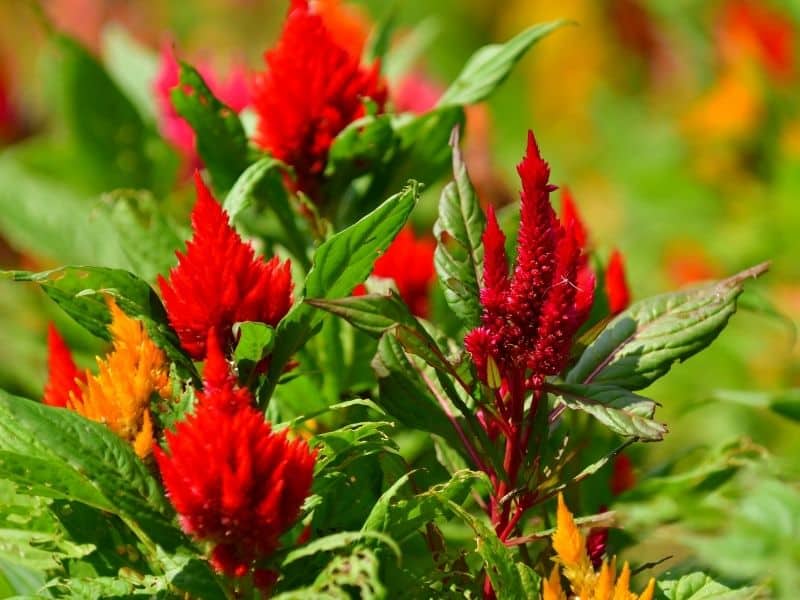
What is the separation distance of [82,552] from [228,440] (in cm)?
18

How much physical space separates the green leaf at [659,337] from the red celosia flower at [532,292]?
0.07 meters

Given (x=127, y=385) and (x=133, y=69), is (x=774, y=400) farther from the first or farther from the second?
(x=133, y=69)

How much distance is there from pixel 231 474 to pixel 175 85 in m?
0.73

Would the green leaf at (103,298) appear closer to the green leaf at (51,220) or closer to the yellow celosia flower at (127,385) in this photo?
the yellow celosia flower at (127,385)

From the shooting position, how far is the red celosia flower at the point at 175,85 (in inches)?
56.2

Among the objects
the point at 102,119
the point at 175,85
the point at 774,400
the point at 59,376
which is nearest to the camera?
the point at 59,376

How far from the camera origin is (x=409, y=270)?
1282mm

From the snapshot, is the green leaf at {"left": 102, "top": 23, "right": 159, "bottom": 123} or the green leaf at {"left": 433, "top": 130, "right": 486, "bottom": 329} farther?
the green leaf at {"left": 102, "top": 23, "right": 159, "bottom": 123}

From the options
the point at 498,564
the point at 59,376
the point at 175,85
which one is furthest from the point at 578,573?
the point at 175,85

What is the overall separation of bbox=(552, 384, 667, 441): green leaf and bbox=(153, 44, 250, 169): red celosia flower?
2.14 ft

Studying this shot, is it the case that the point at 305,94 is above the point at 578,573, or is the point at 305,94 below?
above

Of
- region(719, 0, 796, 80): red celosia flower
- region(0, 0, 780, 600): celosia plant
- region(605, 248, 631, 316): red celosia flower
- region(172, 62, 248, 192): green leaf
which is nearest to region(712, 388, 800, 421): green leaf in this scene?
region(0, 0, 780, 600): celosia plant

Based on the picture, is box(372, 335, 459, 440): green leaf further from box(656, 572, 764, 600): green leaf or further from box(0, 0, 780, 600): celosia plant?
box(656, 572, 764, 600): green leaf

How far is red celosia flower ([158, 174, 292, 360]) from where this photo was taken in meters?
0.83
